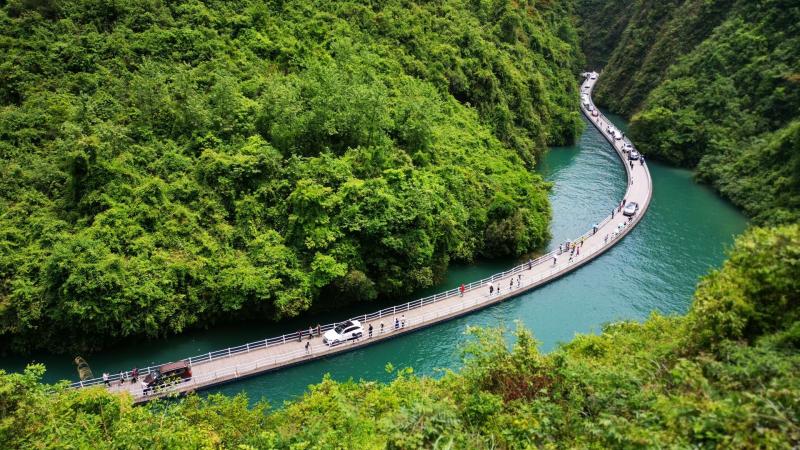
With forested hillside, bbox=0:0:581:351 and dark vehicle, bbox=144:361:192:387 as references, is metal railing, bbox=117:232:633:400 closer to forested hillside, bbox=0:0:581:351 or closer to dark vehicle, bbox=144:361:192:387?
dark vehicle, bbox=144:361:192:387

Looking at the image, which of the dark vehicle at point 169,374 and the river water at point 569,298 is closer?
the dark vehicle at point 169,374

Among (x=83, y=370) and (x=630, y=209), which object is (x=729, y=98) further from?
(x=83, y=370)

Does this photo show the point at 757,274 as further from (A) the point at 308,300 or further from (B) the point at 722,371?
(A) the point at 308,300

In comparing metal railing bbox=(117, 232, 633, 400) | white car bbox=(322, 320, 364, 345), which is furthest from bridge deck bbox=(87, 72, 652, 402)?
white car bbox=(322, 320, 364, 345)

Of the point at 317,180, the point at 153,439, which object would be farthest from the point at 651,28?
the point at 153,439

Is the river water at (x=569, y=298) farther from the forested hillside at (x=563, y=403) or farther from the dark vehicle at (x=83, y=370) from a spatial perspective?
the forested hillside at (x=563, y=403)

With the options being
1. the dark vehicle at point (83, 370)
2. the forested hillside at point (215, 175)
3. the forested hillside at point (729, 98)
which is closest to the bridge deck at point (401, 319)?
the dark vehicle at point (83, 370)

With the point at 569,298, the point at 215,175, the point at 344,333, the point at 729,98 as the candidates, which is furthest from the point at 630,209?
the point at 215,175
